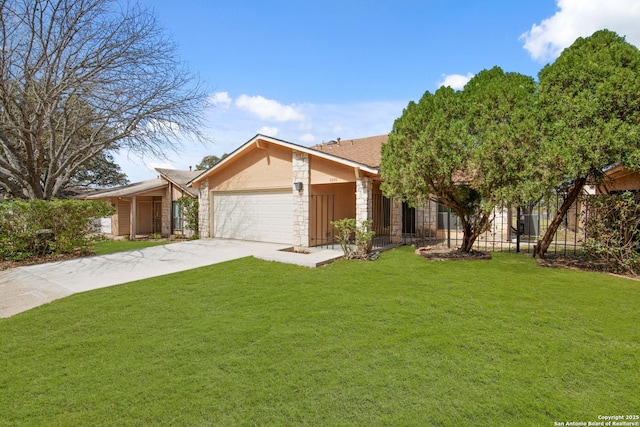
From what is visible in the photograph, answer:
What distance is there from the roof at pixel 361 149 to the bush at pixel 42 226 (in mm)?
9792

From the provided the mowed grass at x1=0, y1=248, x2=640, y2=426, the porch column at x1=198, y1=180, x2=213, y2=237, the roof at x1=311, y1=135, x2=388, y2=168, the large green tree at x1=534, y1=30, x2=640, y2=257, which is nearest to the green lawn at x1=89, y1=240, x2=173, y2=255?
the porch column at x1=198, y1=180, x2=213, y2=237

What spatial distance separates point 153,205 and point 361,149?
14632 mm

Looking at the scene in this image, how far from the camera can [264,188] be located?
1341 cm

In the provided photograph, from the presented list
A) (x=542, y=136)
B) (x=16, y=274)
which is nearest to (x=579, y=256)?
(x=542, y=136)

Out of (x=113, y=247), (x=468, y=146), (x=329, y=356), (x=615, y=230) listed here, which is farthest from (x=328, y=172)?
(x=113, y=247)

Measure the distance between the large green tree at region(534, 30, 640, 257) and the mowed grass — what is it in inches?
106

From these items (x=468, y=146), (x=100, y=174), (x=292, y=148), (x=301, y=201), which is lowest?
(x=301, y=201)

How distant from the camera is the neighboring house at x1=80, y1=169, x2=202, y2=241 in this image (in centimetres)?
1839

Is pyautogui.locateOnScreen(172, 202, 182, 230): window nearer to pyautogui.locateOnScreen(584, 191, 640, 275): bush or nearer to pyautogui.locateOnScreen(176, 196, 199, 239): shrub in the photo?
pyautogui.locateOnScreen(176, 196, 199, 239): shrub

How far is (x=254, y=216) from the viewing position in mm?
13977

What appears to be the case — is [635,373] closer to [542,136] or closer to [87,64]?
[542,136]

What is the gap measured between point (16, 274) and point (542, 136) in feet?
46.2

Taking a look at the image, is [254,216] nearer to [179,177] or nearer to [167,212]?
[167,212]

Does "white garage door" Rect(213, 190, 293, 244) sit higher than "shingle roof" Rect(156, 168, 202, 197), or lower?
lower
